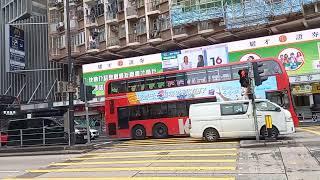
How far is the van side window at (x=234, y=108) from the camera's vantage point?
1855 cm

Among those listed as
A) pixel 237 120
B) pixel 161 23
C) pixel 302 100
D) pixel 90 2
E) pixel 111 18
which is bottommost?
pixel 237 120

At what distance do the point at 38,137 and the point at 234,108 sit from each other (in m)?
10.2

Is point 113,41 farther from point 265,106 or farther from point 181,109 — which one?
point 265,106

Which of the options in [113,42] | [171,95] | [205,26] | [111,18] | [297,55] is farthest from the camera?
[111,18]

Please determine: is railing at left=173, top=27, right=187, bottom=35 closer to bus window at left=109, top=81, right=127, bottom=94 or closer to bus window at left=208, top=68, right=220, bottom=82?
bus window at left=109, top=81, right=127, bottom=94

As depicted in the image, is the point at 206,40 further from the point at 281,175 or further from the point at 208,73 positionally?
the point at 281,175

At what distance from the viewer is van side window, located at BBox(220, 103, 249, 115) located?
60.8 ft

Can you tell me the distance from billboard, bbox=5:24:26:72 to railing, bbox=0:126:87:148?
28.9 metres

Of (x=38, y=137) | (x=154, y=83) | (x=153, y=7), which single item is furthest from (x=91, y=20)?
(x=38, y=137)

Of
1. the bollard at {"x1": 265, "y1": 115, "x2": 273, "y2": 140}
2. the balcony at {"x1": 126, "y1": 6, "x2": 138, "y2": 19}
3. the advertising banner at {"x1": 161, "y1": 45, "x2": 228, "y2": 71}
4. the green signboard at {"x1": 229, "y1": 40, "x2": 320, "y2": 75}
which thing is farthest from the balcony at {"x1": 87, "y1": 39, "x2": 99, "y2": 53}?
the bollard at {"x1": 265, "y1": 115, "x2": 273, "y2": 140}

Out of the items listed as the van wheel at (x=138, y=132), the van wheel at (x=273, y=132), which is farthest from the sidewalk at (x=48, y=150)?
the van wheel at (x=273, y=132)

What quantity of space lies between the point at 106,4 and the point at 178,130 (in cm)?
2564

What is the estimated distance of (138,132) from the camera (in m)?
26.3

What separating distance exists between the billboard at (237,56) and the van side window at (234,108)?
60.2ft
